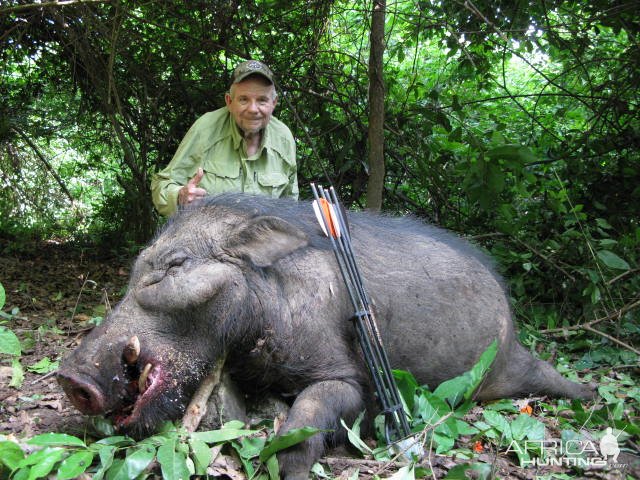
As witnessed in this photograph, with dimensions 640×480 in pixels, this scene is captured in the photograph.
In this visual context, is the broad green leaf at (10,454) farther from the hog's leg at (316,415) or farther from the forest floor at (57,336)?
the hog's leg at (316,415)

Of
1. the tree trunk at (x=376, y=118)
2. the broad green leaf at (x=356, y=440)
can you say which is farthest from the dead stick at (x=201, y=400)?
the tree trunk at (x=376, y=118)

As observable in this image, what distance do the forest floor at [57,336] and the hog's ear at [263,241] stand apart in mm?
1105

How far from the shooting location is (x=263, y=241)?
11.4 ft

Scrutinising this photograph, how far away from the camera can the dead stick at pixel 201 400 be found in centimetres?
312

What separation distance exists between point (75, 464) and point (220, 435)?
68 cm

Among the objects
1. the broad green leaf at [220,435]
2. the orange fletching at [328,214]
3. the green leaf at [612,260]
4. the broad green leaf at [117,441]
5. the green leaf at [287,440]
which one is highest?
the orange fletching at [328,214]

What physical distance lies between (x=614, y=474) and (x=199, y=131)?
360cm

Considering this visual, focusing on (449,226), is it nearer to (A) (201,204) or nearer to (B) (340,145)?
(B) (340,145)

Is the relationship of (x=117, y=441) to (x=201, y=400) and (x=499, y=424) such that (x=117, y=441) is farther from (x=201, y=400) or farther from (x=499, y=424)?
(x=499, y=424)

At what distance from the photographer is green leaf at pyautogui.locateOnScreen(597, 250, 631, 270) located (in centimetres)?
495

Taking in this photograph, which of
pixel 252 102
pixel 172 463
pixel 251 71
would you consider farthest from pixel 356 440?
pixel 251 71

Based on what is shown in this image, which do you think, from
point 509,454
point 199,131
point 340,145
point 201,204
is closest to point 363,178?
point 340,145

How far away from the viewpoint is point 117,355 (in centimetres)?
300

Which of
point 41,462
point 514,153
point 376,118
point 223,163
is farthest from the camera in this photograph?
point 376,118
